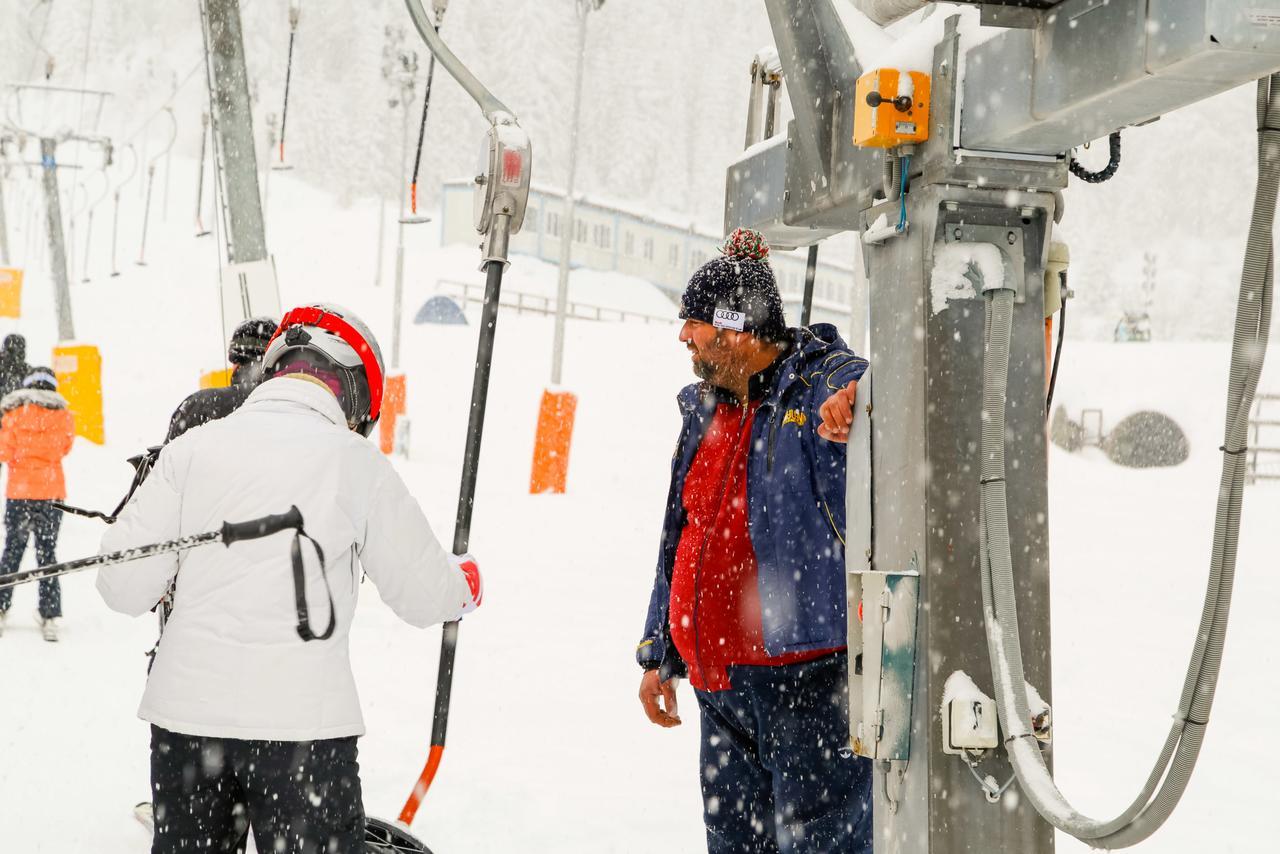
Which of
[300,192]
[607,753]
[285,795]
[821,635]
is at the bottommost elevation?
[607,753]

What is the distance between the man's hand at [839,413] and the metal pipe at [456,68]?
61.3 inches

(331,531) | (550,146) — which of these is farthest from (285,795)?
(550,146)

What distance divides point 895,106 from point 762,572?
125 centimetres

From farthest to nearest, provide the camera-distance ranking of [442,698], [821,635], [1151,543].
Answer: [1151,543] → [442,698] → [821,635]

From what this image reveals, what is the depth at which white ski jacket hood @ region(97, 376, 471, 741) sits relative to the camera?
8.25ft

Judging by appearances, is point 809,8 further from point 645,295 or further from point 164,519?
point 645,295

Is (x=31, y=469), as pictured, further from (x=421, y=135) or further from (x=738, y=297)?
(x=738, y=297)

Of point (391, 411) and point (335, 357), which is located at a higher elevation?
point (391, 411)

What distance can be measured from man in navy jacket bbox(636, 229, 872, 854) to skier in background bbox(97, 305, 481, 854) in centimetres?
96

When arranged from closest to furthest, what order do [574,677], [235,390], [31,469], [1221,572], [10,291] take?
[1221,572]
[235,390]
[574,677]
[31,469]
[10,291]

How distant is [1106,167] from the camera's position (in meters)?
2.59

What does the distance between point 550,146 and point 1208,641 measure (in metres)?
68.8

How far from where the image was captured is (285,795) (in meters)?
2.55

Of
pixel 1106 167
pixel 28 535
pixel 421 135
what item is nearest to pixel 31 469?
pixel 28 535
